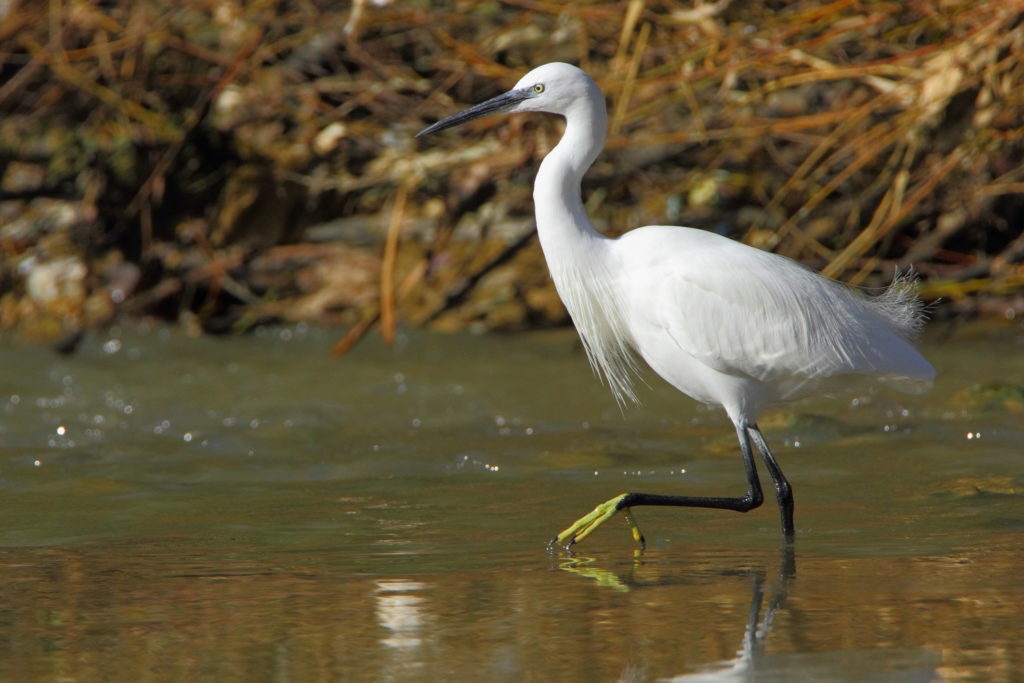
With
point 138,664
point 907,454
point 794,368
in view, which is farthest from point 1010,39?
point 138,664

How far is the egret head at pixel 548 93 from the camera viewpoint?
4.14m

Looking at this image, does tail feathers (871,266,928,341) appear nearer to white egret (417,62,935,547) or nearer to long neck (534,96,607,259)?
white egret (417,62,935,547)

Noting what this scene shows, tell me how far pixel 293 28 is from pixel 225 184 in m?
1.17

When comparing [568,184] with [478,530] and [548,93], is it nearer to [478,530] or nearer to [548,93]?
[548,93]

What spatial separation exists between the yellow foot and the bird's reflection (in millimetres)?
62

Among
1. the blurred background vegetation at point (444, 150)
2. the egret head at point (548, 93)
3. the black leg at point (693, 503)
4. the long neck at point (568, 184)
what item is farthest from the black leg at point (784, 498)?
the blurred background vegetation at point (444, 150)

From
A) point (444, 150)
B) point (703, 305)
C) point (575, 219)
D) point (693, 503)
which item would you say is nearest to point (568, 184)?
point (575, 219)

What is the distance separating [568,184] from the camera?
410 centimetres

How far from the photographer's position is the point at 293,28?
7.60m

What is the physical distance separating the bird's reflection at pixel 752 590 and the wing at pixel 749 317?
60cm

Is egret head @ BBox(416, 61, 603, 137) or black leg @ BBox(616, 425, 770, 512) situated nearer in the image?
black leg @ BBox(616, 425, 770, 512)

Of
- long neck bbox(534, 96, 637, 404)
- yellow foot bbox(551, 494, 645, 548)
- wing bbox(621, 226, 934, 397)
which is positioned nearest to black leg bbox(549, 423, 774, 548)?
yellow foot bbox(551, 494, 645, 548)

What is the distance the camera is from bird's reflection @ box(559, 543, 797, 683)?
102 inches

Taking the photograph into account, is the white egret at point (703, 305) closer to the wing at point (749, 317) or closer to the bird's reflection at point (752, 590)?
the wing at point (749, 317)
